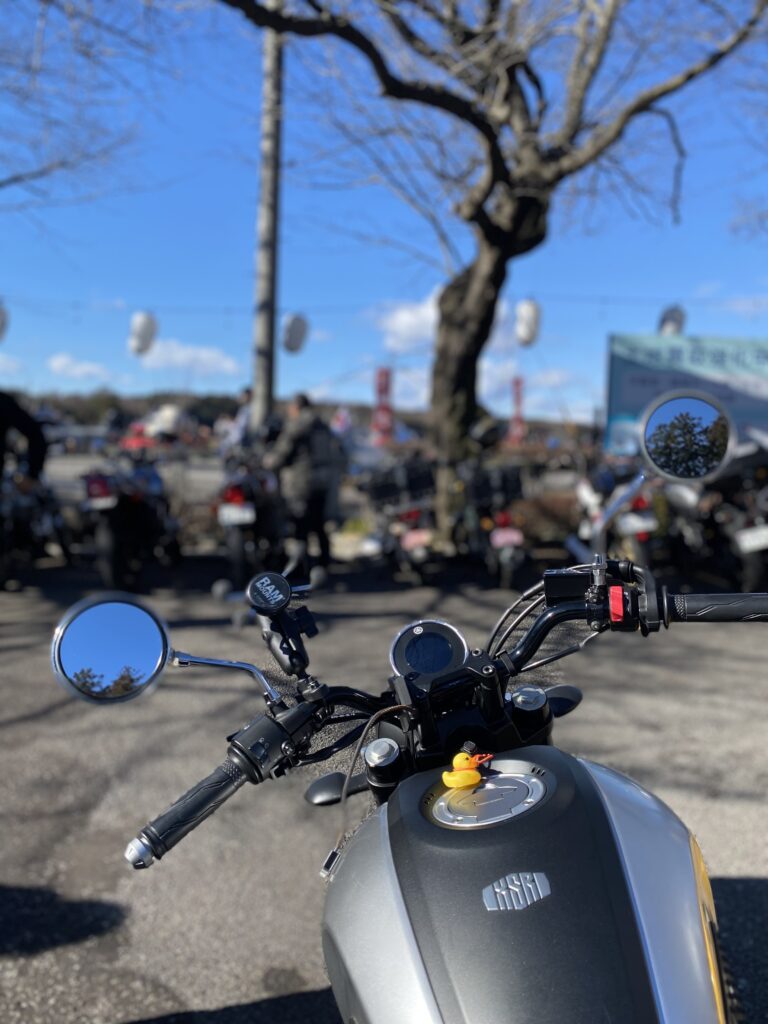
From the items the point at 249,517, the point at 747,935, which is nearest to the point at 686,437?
the point at 747,935

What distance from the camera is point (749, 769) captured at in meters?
3.67

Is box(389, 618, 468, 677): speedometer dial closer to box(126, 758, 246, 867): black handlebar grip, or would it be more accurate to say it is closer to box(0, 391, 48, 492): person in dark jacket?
box(126, 758, 246, 867): black handlebar grip

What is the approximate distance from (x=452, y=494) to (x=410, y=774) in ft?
27.1

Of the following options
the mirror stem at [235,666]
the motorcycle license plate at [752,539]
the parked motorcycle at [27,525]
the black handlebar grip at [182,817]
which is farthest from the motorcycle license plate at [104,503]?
the black handlebar grip at [182,817]

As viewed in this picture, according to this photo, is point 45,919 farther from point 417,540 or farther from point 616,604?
point 417,540

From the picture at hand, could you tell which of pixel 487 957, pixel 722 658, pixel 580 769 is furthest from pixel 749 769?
pixel 487 957

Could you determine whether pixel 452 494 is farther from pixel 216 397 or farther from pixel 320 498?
pixel 216 397

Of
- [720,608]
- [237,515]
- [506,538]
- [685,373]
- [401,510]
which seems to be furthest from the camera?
[685,373]

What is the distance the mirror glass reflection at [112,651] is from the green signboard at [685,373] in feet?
30.9

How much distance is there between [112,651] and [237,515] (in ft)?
18.4

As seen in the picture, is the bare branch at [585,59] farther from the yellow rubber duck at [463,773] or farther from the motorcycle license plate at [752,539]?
the yellow rubber duck at [463,773]

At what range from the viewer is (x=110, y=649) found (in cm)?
149

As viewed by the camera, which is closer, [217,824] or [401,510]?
[217,824]

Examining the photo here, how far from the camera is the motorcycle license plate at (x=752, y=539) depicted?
21.8 feet
